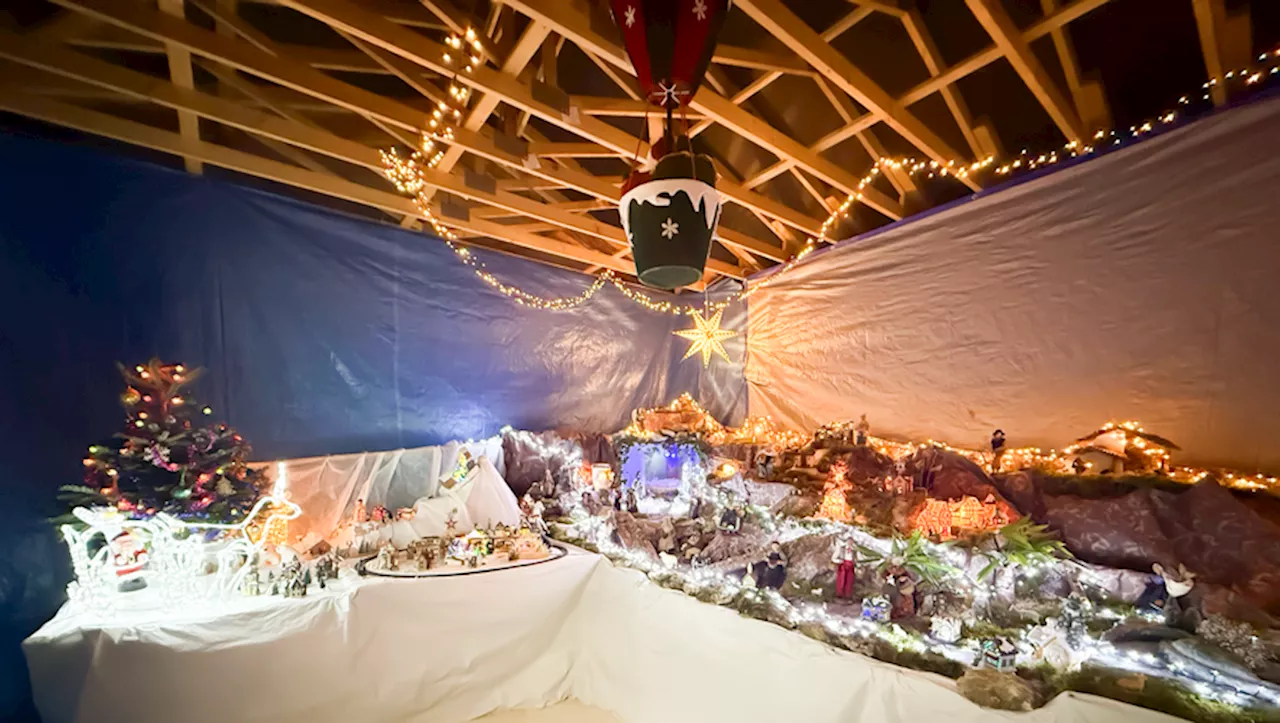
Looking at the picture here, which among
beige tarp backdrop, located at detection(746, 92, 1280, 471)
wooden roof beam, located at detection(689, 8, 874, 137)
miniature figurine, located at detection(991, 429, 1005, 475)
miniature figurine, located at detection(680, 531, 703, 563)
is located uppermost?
wooden roof beam, located at detection(689, 8, 874, 137)

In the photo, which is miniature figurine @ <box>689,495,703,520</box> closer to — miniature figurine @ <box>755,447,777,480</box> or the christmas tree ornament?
miniature figurine @ <box>755,447,777,480</box>

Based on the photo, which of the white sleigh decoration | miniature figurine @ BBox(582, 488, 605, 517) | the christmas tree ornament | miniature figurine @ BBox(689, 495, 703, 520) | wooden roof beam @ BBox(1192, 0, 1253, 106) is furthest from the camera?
the christmas tree ornament

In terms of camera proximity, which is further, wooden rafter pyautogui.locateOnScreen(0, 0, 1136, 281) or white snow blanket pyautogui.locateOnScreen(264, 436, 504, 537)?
white snow blanket pyautogui.locateOnScreen(264, 436, 504, 537)

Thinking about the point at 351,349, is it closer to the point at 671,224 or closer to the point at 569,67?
the point at 569,67

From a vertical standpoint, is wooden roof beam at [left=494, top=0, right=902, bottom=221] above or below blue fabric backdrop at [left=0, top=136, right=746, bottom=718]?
above

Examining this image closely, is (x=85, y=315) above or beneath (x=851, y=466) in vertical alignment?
above

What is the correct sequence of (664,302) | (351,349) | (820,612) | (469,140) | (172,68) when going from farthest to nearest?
(664,302), (351,349), (469,140), (172,68), (820,612)

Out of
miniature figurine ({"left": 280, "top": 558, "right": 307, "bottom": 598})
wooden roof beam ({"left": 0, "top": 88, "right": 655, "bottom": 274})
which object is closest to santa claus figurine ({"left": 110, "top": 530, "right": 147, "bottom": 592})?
miniature figurine ({"left": 280, "top": 558, "right": 307, "bottom": 598})

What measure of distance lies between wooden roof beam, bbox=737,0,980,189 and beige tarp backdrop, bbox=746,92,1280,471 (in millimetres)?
483

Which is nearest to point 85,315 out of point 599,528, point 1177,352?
point 599,528

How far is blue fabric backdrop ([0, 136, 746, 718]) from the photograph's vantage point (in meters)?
2.11

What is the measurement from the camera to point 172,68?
1999 millimetres

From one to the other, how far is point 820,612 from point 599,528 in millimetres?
1243

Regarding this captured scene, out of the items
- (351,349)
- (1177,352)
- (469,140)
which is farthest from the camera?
(351,349)
